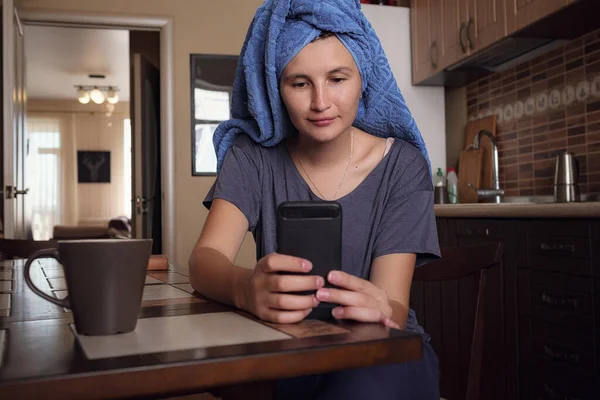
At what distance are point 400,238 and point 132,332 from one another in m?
0.58

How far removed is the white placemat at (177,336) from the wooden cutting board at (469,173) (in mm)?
3016

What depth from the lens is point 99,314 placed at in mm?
629

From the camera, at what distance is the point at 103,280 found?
0.62 meters

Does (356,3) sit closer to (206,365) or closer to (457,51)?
(206,365)

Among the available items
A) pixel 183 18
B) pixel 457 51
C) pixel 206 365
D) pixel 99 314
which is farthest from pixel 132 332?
pixel 183 18

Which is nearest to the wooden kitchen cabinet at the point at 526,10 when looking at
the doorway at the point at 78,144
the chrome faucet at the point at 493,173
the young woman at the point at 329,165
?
the chrome faucet at the point at 493,173

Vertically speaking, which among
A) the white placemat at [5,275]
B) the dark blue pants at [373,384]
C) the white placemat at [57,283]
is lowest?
the dark blue pants at [373,384]

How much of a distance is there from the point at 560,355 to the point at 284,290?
5.66 feet

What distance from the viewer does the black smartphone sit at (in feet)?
2.37

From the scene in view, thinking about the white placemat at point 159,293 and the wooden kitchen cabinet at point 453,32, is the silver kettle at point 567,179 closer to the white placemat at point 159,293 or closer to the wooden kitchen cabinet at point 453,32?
the wooden kitchen cabinet at point 453,32

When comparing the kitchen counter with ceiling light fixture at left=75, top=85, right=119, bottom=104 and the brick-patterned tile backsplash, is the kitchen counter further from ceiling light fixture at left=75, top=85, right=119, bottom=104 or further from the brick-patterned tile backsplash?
ceiling light fixture at left=75, top=85, right=119, bottom=104

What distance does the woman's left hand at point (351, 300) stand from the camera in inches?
27.8

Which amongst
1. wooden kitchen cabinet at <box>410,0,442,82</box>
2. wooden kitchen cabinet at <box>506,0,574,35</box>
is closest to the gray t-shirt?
wooden kitchen cabinet at <box>506,0,574,35</box>

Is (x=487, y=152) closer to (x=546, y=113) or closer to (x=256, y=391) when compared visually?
(x=546, y=113)
